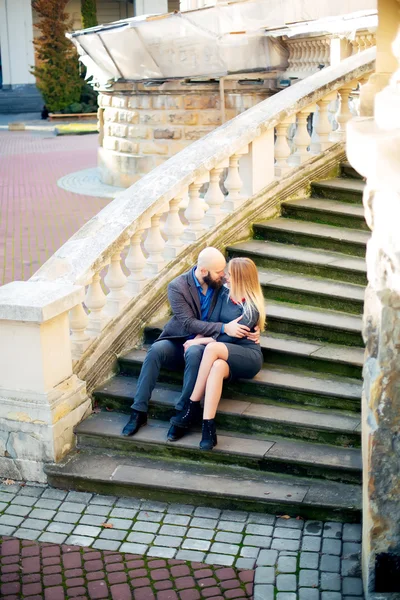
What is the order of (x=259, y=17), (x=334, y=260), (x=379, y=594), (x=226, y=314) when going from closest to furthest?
(x=379, y=594)
(x=226, y=314)
(x=334, y=260)
(x=259, y=17)

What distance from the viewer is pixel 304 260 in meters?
6.75

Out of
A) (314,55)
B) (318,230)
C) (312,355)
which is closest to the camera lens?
(312,355)

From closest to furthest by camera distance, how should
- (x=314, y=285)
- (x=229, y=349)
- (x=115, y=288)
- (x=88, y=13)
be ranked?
(x=229, y=349)
(x=115, y=288)
(x=314, y=285)
(x=88, y=13)

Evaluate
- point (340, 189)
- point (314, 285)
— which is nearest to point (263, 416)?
point (314, 285)

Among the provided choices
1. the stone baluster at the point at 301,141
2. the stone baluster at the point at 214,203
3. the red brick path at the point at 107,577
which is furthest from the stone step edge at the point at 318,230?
the red brick path at the point at 107,577

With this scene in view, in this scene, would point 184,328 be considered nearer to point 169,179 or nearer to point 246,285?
point 246,285

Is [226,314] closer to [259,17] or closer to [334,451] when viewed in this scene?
[334,451]

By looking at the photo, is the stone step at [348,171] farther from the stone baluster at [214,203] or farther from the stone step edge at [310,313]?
the stone step edge at [310,313]

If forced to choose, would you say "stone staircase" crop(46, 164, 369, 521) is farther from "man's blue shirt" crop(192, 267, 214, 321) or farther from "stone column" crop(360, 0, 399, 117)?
"stone column" crop(360, 0, 399, 117)

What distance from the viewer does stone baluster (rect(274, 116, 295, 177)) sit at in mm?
7426

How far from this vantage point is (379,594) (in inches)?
171

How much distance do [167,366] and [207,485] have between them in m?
0.89

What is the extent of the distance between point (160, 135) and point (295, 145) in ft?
20.5

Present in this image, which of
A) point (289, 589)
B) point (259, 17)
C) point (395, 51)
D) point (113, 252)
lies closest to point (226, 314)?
point (113, 252)
